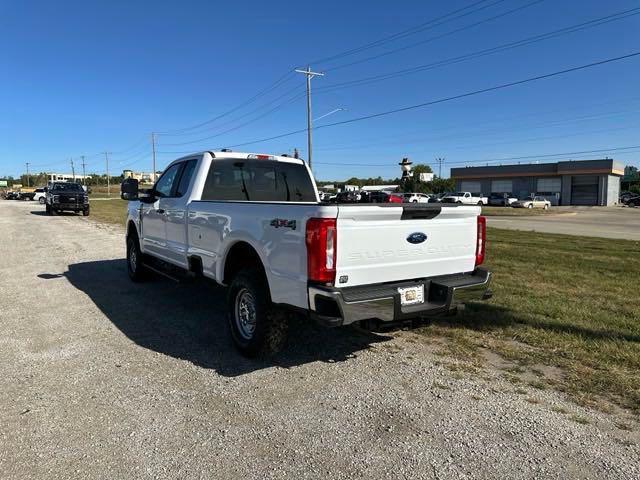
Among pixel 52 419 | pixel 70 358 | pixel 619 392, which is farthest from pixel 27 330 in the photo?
pixel 619 392

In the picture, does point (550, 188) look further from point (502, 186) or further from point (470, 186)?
point (470, 186)

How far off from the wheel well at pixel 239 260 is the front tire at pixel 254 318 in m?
0.15

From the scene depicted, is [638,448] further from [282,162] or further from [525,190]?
[525,190]

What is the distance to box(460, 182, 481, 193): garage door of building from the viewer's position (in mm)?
85062

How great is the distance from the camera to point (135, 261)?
8742 mm

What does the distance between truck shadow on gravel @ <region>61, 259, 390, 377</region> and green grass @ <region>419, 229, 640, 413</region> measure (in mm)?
1203

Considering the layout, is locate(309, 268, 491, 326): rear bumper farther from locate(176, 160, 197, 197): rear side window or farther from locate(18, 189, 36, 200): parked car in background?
locate(18, 189, 36, 200): parked car in background

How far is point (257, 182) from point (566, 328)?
4.09m

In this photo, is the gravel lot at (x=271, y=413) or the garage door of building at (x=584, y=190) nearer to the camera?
the gravel lot at (x=271, y=413)

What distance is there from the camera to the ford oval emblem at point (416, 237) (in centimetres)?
446

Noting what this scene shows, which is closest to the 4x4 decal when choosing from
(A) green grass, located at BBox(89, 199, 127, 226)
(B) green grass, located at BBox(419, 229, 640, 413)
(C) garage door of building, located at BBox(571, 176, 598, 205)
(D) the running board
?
(B) green grass, located at BBox(419, 229, 640, 413)

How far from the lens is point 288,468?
3.06m

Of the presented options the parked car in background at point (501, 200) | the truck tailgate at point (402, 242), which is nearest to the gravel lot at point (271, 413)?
the truck tailgate at point (402, 242)

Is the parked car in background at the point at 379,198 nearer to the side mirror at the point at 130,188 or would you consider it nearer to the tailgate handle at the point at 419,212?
the tailgate handle at the point at 419,212
